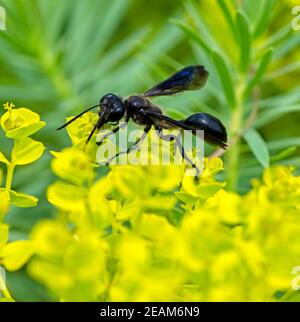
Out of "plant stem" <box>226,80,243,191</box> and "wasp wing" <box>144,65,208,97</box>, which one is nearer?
"plant stem" <box>226,80,243,191</box>

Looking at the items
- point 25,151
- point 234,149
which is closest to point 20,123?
point 25,151

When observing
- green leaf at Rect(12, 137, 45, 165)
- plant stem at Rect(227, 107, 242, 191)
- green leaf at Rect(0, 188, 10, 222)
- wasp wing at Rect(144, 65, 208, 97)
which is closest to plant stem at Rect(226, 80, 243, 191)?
plant stem at Rect(227, 107, 242, 191)

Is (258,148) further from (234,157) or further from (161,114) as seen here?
(161,114)

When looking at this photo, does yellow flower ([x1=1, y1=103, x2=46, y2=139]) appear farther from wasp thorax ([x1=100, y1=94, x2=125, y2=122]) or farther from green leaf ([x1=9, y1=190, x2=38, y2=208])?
wasp thorax ([x1=100, y1=94, x2=125, y2=122])

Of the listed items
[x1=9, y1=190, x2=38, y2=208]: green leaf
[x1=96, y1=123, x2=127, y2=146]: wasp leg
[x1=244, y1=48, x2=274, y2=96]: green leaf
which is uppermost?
[x1=244, y1=48, x2=274, y2=96]: green leaf

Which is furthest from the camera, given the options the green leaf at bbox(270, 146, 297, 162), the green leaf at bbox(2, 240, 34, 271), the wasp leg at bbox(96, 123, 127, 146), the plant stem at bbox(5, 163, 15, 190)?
the green leaf at bbox(270, 146, 297, 162)
